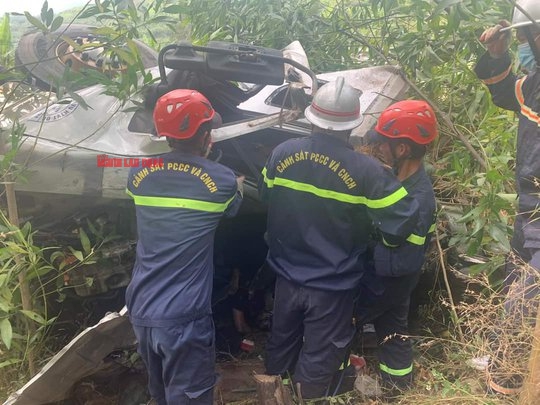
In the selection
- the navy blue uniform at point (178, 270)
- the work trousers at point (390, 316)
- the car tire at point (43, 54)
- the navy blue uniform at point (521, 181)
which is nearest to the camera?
the navy blue uniform at point (521, 181)

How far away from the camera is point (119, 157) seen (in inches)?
105

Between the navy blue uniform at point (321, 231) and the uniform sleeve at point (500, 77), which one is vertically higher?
the uniform sleeve at point (500, 77)

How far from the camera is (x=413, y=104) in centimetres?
260

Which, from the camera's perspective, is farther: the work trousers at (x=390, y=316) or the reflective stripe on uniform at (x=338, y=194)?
the work trousers at (x=390, y=316)

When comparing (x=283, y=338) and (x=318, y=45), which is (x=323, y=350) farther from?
(x=318, y=45)

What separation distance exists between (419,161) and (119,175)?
59.4 inches

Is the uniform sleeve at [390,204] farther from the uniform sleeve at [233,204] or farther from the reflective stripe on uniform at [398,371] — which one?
the reflective stripe on uniform at [398,371]

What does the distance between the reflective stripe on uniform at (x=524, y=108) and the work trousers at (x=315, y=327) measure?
1.15 m

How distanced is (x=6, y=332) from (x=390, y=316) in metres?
1.90

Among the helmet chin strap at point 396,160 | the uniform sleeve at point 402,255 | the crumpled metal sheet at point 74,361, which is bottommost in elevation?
the crumpled metal sheet at point 74,361


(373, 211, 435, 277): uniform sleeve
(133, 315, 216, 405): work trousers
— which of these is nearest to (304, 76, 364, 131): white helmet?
(373, 211, 435, 277): uniform sleeve

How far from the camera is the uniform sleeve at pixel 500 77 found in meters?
2.60

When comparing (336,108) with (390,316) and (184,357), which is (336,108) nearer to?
(390,316)

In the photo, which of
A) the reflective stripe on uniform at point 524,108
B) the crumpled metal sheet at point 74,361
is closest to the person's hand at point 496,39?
the reflective stripe on uniform at point 524,108
